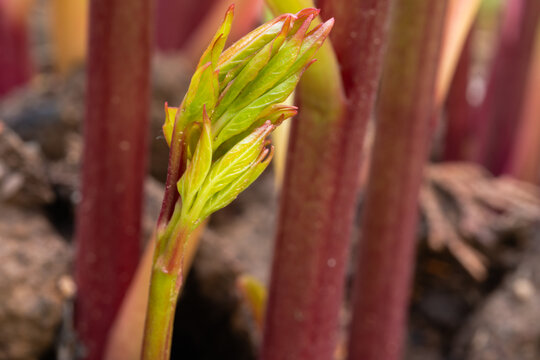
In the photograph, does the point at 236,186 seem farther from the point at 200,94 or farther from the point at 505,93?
the point at 505,93

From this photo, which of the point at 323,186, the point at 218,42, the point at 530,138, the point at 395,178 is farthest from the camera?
the point at 530,138

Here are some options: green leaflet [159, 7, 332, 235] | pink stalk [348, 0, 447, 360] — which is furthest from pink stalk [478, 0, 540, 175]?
green leaflet [159, 7, 332, 235]

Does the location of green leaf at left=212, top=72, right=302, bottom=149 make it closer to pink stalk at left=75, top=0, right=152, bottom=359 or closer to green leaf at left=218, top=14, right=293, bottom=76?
green leaf at left=218, top=14, right=293, bottom=76

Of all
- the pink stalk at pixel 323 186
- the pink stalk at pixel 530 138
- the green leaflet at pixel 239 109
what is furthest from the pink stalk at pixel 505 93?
the green leaflet at pixel 239 109

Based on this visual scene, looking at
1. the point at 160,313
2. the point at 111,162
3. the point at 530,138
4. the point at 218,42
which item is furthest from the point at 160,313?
the point at 530,138

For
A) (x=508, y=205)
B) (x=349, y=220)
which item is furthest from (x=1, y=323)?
(x=508, y=205)

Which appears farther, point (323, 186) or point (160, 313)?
point (323, 186)
